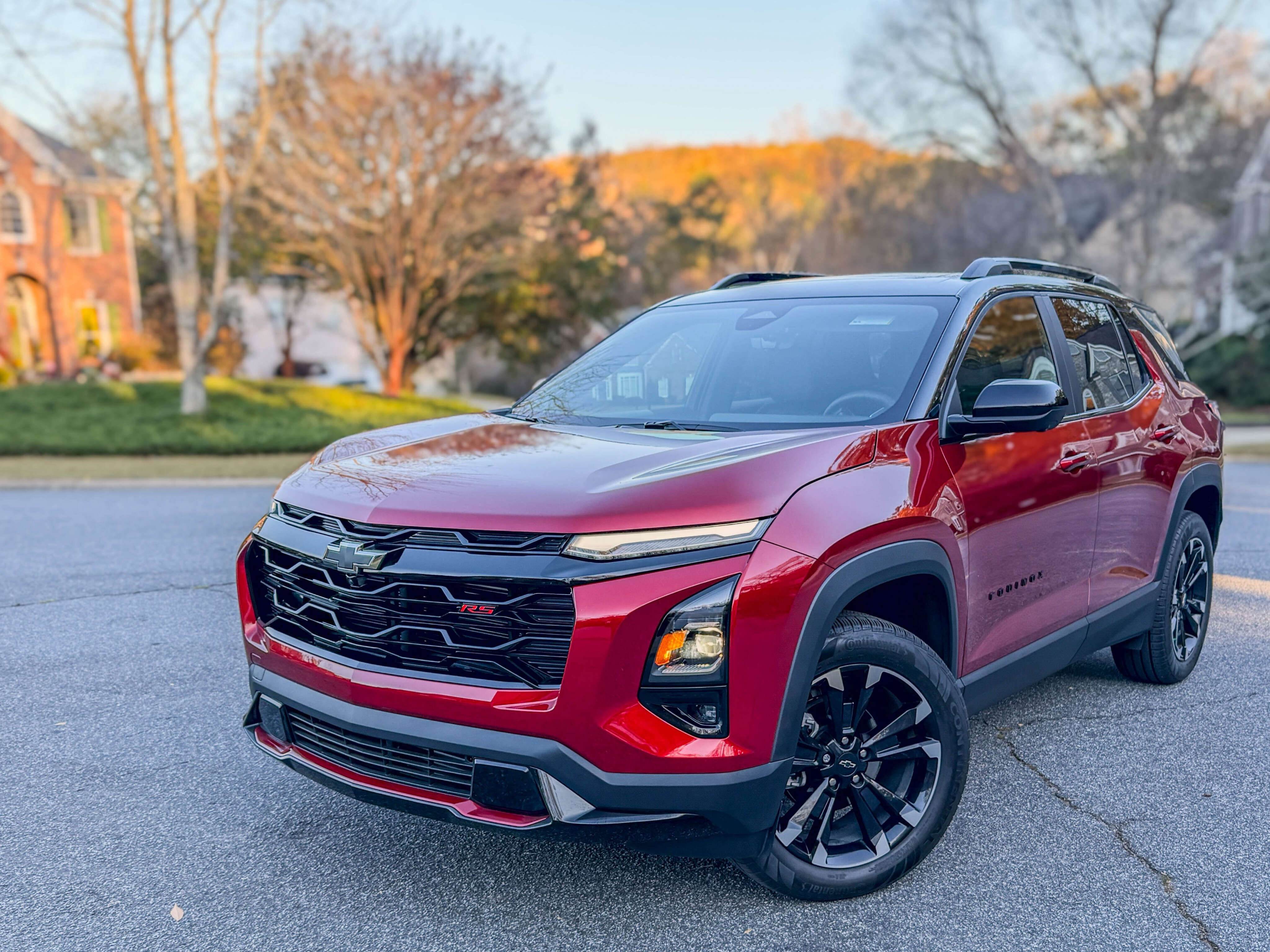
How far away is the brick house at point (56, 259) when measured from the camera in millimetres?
30000

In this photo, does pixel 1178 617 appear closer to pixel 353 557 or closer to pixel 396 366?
pixel 353 557

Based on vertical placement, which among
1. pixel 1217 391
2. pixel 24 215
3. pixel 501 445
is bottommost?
pixel 1217 391

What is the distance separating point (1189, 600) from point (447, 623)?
161 inches

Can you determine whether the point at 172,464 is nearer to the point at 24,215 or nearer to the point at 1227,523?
the point at 1227,523

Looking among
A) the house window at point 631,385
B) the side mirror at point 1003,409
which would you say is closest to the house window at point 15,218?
the house window at point 631,385

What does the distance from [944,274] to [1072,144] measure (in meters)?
30.3

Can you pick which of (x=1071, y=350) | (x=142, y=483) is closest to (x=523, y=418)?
(x=1071, y=350)

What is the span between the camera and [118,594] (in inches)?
269

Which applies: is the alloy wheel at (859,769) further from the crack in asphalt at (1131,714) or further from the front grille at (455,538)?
the crack in asphalt at (1131,714)

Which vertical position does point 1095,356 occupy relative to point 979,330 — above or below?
below

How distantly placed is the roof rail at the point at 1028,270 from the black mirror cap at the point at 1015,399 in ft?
1.83

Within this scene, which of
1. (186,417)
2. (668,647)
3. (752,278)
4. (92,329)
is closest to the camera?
(668,647)

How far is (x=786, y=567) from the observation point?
9.22 ft

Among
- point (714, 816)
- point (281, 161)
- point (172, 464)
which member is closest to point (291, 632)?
point (714, 816)
